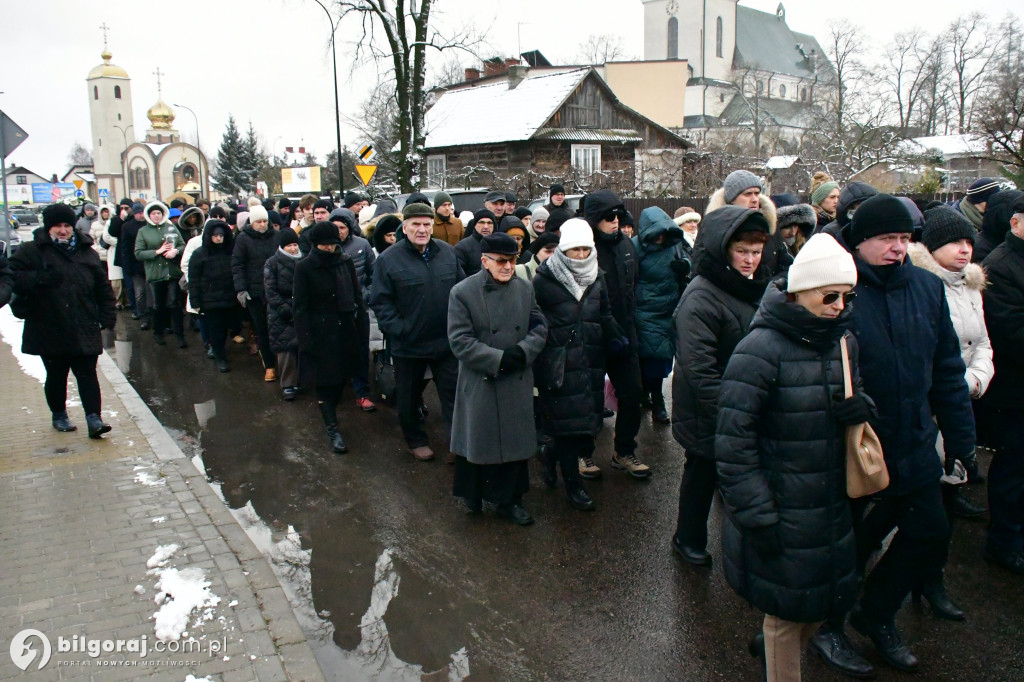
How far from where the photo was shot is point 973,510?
5359 mm

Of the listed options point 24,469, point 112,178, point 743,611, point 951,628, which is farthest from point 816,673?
point 112,178

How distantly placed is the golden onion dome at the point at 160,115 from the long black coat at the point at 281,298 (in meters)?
103

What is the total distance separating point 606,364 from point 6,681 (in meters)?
4.09

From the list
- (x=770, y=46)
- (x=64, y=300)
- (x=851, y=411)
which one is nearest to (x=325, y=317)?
(x=64, y=300)

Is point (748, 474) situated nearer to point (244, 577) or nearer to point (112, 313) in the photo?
point (244, 577)

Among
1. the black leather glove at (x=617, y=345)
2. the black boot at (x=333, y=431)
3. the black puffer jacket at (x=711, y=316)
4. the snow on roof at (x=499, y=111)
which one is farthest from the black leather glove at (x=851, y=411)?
the snow on roof at (x=499, y=111)

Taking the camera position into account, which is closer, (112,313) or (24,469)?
(24,469)

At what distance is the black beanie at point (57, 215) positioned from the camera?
6.80 meters

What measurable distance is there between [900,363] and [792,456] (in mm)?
809

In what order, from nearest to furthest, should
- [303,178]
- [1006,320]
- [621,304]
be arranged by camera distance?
[1006,320], [621,304], [303,178]

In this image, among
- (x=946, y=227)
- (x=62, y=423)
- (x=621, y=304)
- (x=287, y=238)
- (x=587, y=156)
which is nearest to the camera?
(x=946, y=227)

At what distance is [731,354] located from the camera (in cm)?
402

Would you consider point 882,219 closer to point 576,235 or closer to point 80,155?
point 576,235

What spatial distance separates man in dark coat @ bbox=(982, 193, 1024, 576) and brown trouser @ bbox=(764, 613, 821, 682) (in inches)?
81.3
